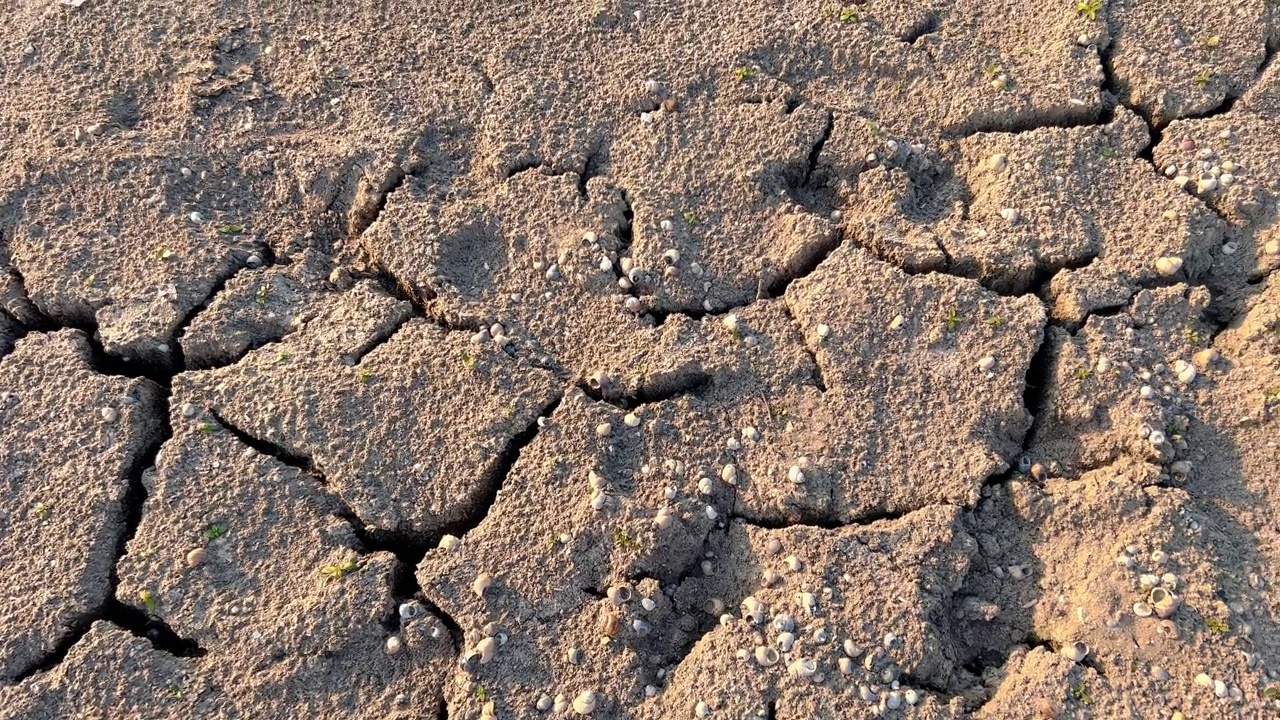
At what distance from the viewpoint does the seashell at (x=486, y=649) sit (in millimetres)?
2016

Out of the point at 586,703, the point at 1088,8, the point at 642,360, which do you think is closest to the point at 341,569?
the point at 586,703

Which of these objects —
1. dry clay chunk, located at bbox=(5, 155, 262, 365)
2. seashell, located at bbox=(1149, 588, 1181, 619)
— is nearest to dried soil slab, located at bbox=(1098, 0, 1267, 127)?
seashell, located at bbox=(1149, 588, 1181, 619)

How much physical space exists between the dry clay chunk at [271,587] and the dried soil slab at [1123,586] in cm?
137

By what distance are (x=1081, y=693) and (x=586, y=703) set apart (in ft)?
3.62

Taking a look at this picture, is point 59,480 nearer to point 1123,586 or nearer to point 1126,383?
point 1123,586

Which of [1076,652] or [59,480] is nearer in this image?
[1076,652]

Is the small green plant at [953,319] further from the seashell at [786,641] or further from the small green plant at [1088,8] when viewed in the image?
the small green plant at [1088,8]

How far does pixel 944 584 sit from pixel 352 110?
2190 mm

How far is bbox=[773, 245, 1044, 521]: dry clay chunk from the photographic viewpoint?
7.02ft

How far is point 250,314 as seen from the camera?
2.41 m

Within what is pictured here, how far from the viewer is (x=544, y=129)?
8.64 ft

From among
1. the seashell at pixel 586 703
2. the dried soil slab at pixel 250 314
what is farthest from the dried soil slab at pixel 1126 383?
the dried soil slab at pixel 250 314

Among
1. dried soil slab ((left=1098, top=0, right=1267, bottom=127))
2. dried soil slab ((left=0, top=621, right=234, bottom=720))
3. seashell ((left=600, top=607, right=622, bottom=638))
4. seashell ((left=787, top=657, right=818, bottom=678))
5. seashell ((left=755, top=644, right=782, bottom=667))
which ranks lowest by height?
seashell ((left=787, top=657, right=818, bottom=678))

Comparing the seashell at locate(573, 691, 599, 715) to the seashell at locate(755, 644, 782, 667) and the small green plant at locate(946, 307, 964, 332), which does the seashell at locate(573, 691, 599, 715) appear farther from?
the small green plant at locate(946, 307, 964, 332)
